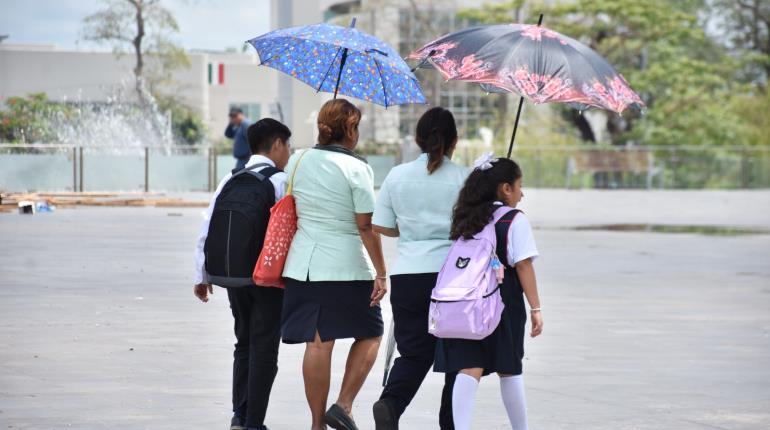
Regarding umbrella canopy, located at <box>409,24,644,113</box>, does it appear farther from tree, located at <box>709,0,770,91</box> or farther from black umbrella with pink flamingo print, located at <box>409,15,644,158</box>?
tree, located at <box>709,0,770,91</box>

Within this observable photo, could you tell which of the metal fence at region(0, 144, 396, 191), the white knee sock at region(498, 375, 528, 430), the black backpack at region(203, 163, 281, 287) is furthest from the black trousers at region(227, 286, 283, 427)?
the metal fence at region(0, 144, 396, 191)

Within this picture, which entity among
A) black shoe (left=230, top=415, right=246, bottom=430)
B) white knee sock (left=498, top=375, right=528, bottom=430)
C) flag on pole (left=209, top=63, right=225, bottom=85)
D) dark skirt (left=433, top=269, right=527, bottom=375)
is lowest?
black shoe (left=230, top=415, right=246, bottom=430)

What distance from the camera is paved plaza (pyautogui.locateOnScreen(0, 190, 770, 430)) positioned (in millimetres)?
7489

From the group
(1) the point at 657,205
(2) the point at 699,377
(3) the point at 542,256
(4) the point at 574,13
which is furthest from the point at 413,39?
(2) the point at 699,377

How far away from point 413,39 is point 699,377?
155 feet

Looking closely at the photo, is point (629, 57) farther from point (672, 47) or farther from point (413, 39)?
point (413, 39)

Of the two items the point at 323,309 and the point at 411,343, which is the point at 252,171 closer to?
the point at 323,309

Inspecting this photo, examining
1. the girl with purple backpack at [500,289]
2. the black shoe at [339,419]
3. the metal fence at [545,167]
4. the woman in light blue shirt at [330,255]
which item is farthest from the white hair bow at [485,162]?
the metal fence at [545,167]

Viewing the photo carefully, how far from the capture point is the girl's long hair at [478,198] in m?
6.23

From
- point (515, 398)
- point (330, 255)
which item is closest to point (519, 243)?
point (515, 398)

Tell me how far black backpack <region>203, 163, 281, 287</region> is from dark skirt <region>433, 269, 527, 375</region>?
1079 mm

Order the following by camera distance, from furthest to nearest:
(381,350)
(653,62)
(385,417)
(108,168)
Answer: (653,62), (108,168), (381,350), (385,417)

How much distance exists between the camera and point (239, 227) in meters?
6.80

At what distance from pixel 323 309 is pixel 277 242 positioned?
1.23 ft
